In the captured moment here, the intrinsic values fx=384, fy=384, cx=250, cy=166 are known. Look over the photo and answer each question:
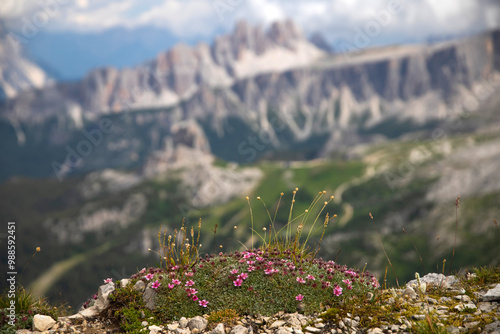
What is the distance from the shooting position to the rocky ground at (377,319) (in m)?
9.26

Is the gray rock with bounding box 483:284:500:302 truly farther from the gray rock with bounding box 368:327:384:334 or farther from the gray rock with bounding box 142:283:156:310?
the gray rock with bounding box 142:283:156:310

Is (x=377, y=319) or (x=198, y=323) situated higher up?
(x=198, y=323)

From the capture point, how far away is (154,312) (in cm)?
1084

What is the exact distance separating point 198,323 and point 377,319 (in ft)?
15.0

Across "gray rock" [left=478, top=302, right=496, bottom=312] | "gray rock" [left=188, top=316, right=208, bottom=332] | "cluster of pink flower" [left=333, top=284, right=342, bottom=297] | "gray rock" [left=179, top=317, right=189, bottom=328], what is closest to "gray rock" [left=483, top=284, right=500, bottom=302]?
"gray rock" [left=478, top=302, right=496, bottom=312]

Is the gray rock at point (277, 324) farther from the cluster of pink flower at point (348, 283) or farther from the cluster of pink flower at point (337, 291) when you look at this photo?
the cluster of pink flower at point (348, 283)

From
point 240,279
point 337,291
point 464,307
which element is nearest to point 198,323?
point 240,279

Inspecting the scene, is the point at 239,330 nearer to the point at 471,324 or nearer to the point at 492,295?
the point at 471,324

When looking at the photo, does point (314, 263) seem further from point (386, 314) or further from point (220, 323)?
point (220, 323)

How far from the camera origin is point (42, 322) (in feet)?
33.8

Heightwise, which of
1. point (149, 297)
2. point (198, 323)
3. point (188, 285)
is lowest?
point (198, 323)

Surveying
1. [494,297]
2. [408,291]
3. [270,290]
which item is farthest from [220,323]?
[494,297]

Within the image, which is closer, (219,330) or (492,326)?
(492,326)

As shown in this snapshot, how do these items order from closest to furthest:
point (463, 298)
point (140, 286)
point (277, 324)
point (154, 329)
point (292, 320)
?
point (277, 324), point (292, 320), point (154, 329), point (463, 298), point (140, 286)
